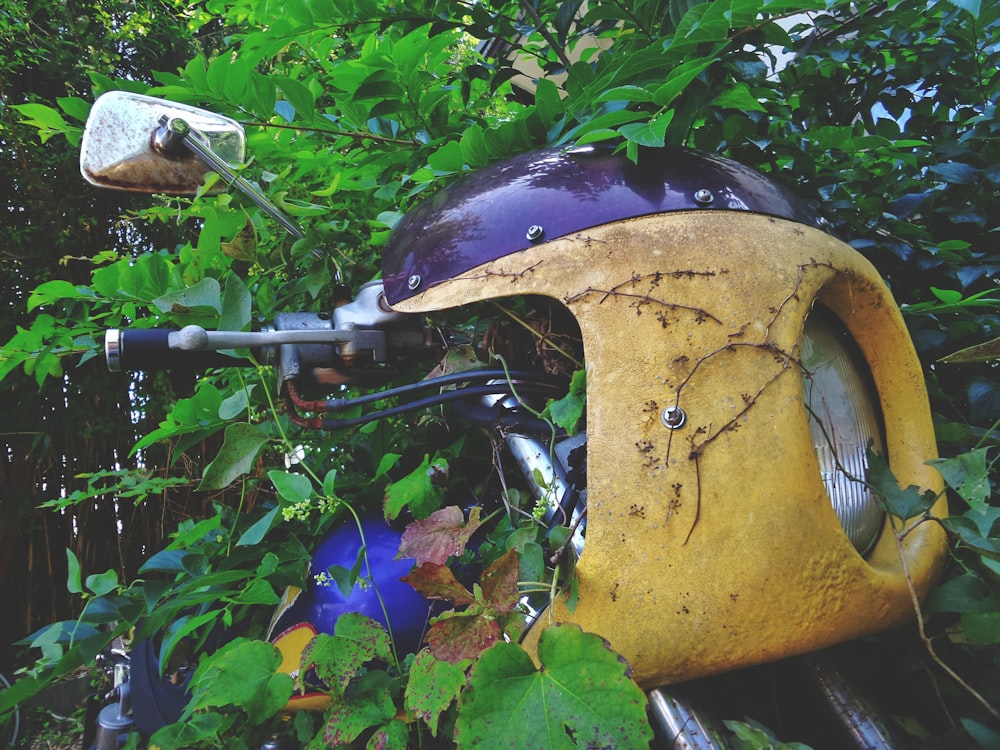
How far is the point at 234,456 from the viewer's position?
0.94m

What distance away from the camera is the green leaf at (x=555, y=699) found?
1.87 feet

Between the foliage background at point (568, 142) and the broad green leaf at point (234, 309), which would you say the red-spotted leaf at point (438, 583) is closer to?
the foliage background at point (568, 142)

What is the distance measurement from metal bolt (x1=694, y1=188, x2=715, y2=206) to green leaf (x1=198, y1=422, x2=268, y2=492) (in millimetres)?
653

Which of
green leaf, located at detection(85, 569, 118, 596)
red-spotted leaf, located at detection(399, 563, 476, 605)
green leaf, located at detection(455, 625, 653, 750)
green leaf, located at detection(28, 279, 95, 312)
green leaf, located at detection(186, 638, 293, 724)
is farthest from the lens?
green leaf, located at detection(28, 279, 95, 312)

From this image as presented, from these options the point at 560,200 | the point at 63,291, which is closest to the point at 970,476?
the point at 560,200

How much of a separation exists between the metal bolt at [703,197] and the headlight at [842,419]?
0.20 metres

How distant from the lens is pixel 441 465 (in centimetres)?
102

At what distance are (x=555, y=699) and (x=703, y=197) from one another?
0.54 meters

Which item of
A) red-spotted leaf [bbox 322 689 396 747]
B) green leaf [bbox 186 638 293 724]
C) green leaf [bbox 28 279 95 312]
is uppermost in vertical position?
green leaf [bbox 28 279 95 312]

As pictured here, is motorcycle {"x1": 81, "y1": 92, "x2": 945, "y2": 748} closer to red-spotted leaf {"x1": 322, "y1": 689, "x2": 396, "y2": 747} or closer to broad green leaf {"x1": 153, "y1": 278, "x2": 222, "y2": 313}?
broad green leaf {"x1": 153, "y1": 278, "x2": 222, "y2": 313}

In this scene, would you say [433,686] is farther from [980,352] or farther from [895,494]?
[980,352]

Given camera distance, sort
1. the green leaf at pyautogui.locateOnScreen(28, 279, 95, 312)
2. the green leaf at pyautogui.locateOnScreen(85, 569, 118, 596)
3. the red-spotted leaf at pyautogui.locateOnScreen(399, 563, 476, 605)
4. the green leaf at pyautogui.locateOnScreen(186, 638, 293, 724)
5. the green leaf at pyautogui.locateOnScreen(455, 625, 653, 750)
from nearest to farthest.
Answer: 1. the green leaf at pyautogui.locateOnScreen(455, 625, 653, 750)
2. the red-spotted leaf at pyautogui.locateOnScreen(399, 563, 476, 605)
3. the green leaf at pyautogui.locateOnScreen(186, 638, 293, 724)
4. the green leaf at pyautogui.locateOnScreen(85, 569, 118, 596)
5. the green leaf at pyautogui.locateOnScreen(28, 279, 95, 312)

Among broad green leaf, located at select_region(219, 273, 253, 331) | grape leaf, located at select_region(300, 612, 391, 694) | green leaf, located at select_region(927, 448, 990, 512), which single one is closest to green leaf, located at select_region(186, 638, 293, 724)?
grape leaf, located at select_region(300, 612, 391, 694)

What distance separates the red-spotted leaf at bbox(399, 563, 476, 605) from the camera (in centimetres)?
69
